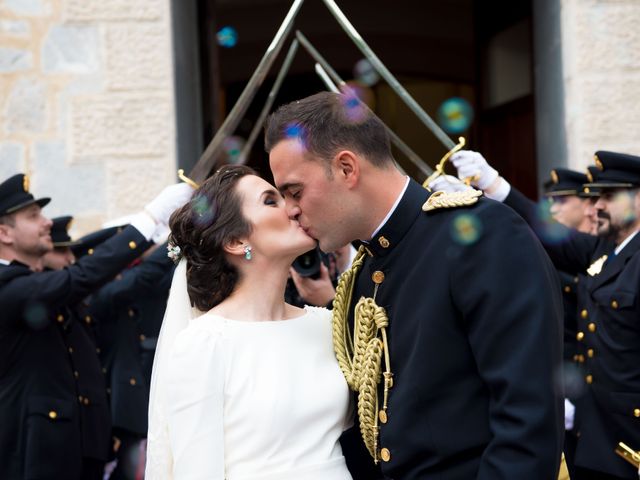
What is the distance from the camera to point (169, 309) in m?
2.70

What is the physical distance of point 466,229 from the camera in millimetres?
2082

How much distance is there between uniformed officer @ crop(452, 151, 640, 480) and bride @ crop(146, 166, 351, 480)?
1.28 metres

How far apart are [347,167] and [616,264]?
2.46 metres

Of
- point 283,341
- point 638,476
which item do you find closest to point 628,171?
point 638,476

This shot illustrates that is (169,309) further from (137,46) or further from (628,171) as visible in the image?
(137,46)

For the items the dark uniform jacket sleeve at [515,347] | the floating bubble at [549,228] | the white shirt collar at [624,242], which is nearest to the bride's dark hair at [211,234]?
the dark uniform jacket sleeve at [515,347]

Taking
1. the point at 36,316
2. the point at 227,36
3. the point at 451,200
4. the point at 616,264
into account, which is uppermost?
the point at 227,36

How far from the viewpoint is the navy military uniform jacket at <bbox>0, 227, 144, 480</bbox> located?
4.16 m

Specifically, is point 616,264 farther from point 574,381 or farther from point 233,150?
point 233,150

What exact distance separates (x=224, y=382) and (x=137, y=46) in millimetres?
3626

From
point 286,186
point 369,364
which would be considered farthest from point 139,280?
point 369,364

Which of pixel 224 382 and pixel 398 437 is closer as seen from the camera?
pixel 398 437

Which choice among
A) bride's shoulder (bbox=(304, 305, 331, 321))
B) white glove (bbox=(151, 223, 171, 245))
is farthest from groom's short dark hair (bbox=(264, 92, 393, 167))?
white glove (bbox=(151, 223, 171, 245))

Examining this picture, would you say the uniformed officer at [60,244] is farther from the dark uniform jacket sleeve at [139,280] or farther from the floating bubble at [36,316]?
the floating bubble at [36,316]
